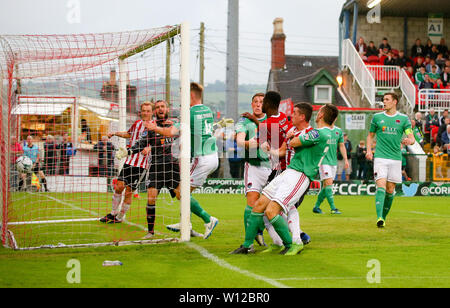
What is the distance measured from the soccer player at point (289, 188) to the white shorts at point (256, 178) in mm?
574

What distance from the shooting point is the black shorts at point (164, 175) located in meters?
8.51

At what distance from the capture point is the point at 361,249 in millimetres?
7383

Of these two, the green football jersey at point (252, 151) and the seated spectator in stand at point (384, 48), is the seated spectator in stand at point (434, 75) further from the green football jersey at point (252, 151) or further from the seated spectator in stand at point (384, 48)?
the green football jersey at point (252, 151)

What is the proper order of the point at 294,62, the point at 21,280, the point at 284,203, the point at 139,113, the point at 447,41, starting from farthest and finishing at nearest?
the point at 294,62 < the point at 447,41 < the point at 139,113 < the point at 284,203 < the point at 21,280

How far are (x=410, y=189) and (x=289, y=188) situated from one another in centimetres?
1549

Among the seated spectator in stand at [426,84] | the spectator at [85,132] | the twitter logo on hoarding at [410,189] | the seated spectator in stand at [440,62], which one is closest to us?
the spectator at [85,132]

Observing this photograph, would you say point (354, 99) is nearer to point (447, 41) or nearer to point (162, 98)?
point (447, 41)

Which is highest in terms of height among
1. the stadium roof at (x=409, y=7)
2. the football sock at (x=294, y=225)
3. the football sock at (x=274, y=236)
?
the stadium roof at (x=409, y=7)

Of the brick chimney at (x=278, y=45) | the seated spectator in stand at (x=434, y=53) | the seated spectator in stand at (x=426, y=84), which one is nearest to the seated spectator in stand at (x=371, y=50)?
the seated spectator in stand at (x=434, y=53)

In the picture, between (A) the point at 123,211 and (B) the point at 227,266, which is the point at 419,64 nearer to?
(A) the point at 123,211

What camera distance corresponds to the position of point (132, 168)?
10.1 meters
